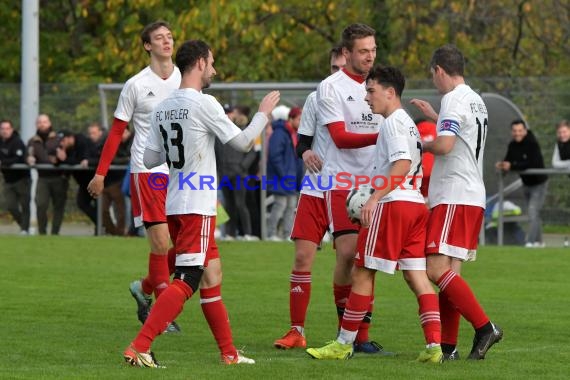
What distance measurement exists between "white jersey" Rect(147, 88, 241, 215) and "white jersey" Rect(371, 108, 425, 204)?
962 millimetres

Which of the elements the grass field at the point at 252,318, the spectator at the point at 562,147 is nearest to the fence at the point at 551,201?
the spectator at the point at 562,147

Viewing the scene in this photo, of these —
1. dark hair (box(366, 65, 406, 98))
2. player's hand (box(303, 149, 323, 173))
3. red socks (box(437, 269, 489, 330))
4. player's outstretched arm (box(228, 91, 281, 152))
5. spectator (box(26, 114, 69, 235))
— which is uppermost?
dark hair (box(366, 65, 406, 98))

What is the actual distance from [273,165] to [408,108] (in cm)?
223

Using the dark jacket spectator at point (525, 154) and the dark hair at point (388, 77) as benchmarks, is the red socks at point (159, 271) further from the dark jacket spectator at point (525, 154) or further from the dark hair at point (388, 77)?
the dark jacket spectator at point (525, 154)

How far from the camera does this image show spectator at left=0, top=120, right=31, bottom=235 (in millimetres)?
22781

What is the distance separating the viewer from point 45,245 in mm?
19578

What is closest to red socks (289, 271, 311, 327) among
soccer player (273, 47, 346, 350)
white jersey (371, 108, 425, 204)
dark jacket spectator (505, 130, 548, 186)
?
soccer player (273, 47, 346, 350)

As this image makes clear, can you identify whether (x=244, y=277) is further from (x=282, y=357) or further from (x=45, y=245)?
(x=282, y=357)

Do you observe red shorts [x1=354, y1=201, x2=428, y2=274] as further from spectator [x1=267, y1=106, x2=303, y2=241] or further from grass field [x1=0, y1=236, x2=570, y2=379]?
spectator [x1=267, y1=106, x2=303, y2=241]

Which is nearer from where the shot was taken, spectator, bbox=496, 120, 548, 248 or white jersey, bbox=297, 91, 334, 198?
white jersey, bbox=297, 91, 334, 198

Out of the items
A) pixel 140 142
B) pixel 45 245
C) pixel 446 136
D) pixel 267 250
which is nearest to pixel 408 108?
pixel 267 250

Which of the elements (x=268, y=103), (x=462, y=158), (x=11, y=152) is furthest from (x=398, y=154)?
(x=11, y=152)

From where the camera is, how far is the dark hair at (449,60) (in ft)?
30.7

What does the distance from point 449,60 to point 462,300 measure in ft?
5.24
